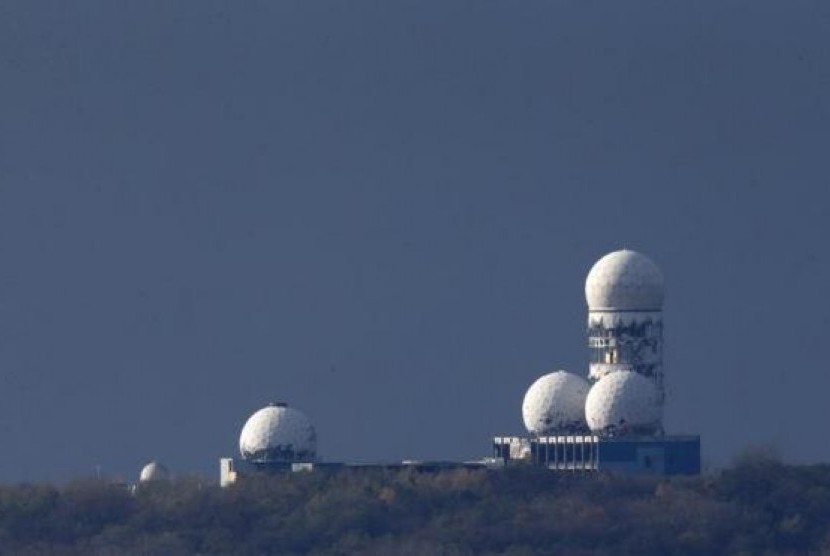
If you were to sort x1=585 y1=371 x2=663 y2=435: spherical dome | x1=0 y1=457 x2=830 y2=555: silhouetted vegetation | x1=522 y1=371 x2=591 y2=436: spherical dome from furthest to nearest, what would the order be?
x1=522 y1=371 x2=591 y2=436: spherical dome
x1=585 y1=371 x2=663 y2=435: spherical dome
x1=0 y1=457 x2=830 y2=555: silhouetted vegetation

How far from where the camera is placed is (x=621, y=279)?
446ft

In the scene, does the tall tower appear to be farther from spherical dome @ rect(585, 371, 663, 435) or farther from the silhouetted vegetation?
the silhouetted vegetation

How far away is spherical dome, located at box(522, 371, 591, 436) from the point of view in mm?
135125

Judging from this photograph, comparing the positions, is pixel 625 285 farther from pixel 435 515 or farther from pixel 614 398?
pixel 435 515

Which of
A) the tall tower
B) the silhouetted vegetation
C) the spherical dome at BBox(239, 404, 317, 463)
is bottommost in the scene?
the silhouetted vegetation

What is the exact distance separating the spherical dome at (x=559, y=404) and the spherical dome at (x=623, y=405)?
1.97 meters

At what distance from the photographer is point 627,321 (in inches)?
5325

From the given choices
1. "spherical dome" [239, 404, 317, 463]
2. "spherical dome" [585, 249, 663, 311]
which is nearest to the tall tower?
"spherical dome" [585, 249, 663, 311]

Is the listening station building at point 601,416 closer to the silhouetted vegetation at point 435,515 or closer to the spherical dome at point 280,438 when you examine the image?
the spherical dome at point 280,438

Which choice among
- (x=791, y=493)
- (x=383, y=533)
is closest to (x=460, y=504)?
(x=383, y=533)

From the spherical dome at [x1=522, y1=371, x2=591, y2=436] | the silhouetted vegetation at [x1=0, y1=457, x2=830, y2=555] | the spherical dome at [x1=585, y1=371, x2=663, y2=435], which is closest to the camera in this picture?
the silhouetted vegetation at [x1=0, y1=457, x2=830, y2=555]

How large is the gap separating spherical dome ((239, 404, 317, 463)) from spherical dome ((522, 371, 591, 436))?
31.3ft

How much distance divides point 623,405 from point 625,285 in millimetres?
6383

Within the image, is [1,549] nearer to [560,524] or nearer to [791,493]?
[560,524]
